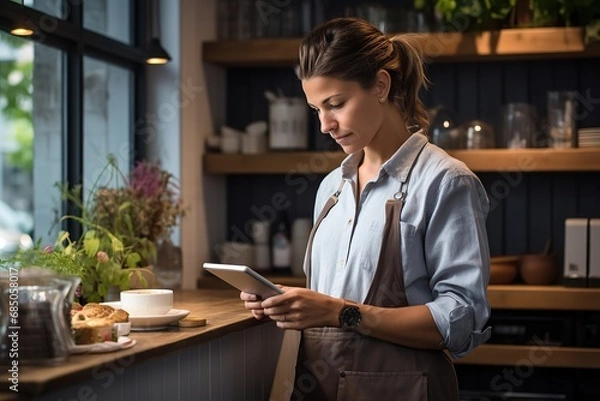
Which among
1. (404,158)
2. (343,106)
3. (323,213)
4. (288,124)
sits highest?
(288,124)

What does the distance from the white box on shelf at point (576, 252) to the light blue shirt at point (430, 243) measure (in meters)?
1.87

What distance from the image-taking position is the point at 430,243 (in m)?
2.18

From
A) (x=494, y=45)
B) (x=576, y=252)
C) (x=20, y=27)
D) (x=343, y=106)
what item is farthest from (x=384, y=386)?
(x=494, y=45)

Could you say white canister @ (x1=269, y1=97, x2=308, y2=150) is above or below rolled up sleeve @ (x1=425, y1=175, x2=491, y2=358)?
above

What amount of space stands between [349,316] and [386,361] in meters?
0.15

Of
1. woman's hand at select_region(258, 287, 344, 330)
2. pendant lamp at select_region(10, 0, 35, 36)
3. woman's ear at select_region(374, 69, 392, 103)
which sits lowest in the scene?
woman's hand at select_region(258, 287, 344, 330)

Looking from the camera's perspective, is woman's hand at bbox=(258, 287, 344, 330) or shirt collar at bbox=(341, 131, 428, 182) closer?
woman's hand at bbox=(258, 287, 344, 330)

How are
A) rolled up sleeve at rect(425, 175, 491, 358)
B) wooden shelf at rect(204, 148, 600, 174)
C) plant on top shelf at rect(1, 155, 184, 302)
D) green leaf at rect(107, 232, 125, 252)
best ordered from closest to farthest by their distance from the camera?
rolled up sleeve at rect(425, 175, 491, 358)
plant on top shelf at rect(1, 155, 184, 302)
green leaf at rect(107, 232, 125, 252)
wooden shelf at rect(204, 148, 600, 174)

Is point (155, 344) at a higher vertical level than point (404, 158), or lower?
lower

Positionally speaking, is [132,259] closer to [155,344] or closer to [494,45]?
[155,344]

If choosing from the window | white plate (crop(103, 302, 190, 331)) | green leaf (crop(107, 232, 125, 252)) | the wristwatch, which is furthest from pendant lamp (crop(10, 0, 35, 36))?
the wristwatch

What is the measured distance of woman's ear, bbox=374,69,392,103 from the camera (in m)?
2.26

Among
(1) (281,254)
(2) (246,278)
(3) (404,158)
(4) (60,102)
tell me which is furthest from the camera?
(1) (281,254)

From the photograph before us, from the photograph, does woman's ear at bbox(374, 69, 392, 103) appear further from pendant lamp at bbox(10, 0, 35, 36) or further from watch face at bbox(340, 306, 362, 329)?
pendant lamp at bbox(10, 0, 35, 36)
